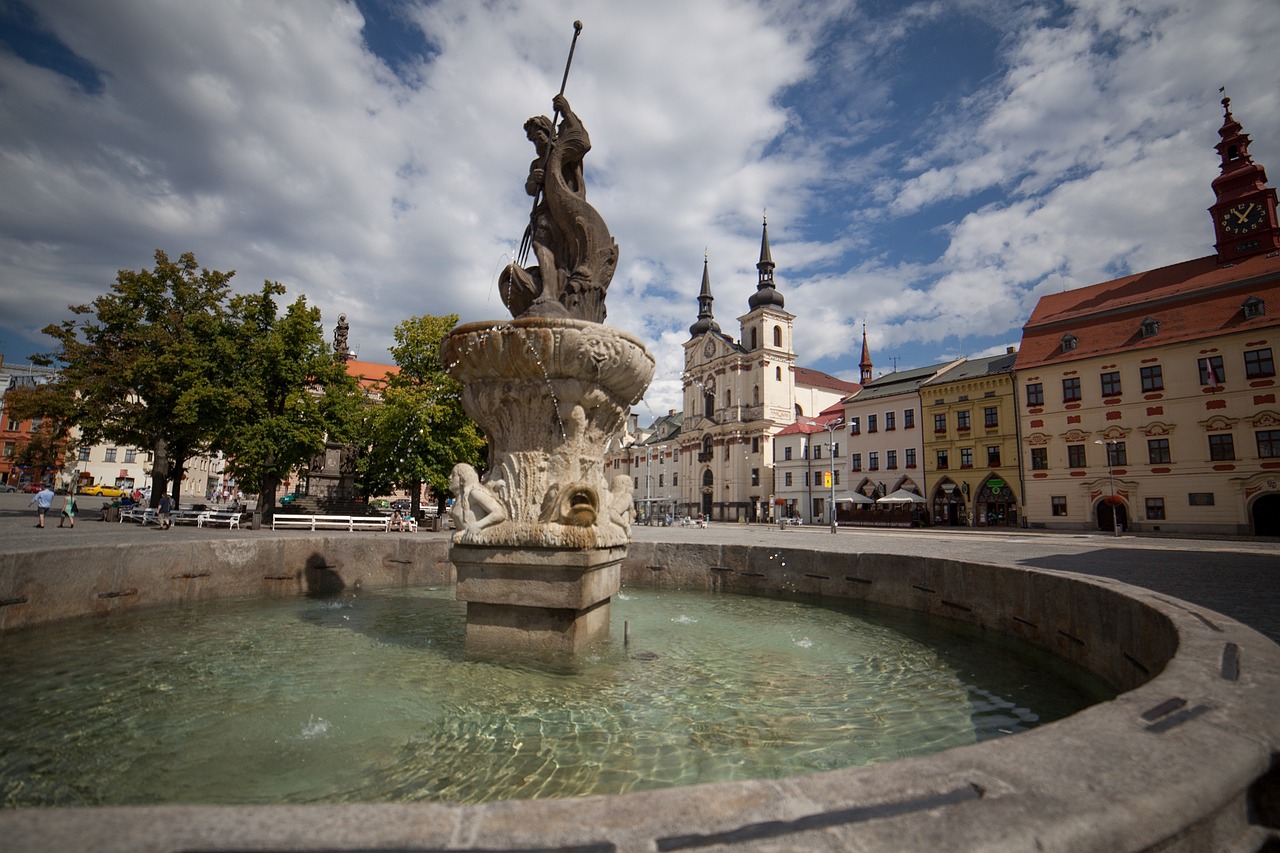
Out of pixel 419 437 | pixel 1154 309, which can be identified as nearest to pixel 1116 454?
pixel 1154 309

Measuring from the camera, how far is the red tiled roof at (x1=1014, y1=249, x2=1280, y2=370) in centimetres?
3022

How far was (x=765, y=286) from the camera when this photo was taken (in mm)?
73125

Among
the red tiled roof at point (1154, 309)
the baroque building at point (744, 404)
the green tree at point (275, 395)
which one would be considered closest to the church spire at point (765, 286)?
the baroque building at point (744, 404)

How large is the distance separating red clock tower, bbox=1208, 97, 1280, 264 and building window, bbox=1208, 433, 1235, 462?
10.6m

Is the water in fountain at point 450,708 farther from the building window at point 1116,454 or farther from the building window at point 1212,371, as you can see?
the building window at point 1116,454

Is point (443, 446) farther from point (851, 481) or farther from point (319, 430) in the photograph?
point (851, 481)

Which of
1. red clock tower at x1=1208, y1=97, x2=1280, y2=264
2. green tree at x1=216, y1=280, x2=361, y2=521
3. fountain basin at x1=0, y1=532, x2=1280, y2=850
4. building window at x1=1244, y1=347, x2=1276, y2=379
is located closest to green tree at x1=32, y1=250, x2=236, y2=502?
green tree at x1=216, y1=280, x2=361, y2=521

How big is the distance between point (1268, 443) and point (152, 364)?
158 ft

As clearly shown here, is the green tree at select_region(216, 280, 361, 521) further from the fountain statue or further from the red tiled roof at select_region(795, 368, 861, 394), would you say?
the red tiled roof at select_region(795, 368, 861, 394)

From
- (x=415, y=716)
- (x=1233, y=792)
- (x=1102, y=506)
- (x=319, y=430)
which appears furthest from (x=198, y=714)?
(x=1102, y=506)

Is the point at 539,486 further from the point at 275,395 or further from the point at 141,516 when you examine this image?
the point at 141,516

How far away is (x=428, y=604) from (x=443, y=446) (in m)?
19.5

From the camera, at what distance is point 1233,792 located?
1.64 m

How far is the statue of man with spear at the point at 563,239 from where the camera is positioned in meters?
6.93
